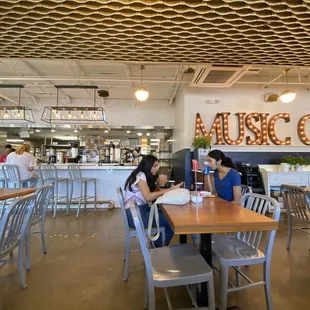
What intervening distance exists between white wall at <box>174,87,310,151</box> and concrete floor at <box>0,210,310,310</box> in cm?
333

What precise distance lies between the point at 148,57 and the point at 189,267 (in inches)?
89.7

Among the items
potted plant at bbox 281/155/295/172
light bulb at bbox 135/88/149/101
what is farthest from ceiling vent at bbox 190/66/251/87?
potted plant at bbox 281/155/295/172

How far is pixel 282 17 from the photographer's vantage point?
203 cm

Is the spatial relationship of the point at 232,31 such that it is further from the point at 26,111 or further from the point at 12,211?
the point at 26,111

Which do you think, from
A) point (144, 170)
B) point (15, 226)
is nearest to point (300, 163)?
point (144, 170)

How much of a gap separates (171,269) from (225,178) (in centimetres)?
156

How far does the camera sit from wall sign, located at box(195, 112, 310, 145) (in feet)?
20.6

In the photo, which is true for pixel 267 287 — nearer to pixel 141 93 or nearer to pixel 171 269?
pixel 171 269

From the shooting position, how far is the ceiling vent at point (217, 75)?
3915 millimetres

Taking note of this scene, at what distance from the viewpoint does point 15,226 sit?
218 centimetres

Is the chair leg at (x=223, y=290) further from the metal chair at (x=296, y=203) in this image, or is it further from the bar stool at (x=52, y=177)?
the bar stool at (x=52, y=177)

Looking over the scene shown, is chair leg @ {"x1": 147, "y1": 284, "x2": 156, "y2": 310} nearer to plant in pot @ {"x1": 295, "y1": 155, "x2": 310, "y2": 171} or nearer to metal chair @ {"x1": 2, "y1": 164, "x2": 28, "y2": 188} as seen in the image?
metal chair @ {"x1": 2, "y1": 164, "x2": 28, "y2": 188}

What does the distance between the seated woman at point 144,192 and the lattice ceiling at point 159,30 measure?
132 centimetres

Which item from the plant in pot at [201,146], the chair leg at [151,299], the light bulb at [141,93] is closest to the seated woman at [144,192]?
the chair leg at [151,299]
